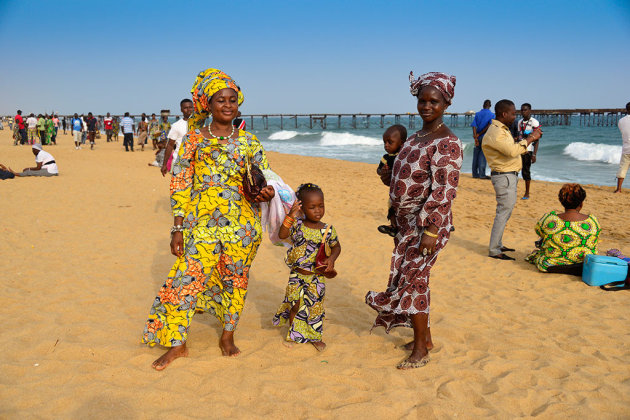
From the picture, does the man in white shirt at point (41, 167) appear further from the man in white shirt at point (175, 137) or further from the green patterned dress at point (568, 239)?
the green patterned dress at point (568, 239)

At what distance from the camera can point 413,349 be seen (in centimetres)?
323

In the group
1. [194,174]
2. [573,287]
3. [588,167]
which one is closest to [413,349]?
[194,174]

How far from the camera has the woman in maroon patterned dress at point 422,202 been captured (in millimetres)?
2939

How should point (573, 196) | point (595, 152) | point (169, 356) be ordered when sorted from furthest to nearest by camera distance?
point (595, 152) → point (573, 196) → point (169, 356)

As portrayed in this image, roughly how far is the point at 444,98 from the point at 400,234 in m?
1.00

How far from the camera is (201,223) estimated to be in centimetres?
300

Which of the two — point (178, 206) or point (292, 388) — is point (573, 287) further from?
point (178, 206)

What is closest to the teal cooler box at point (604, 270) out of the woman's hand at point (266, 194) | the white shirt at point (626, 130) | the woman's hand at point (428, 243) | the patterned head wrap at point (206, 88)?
the woman's hand at point (428, 243)

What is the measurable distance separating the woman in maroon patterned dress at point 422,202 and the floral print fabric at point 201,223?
1.09 m

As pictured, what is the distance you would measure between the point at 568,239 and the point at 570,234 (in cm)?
6

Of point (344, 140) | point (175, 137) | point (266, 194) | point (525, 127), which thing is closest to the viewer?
point (266, 194)

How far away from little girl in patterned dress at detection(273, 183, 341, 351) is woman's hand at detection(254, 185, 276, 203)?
0.25 metres

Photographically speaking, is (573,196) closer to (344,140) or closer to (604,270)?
(604,270)

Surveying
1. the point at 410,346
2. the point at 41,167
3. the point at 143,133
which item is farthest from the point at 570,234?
the point at 143,133
